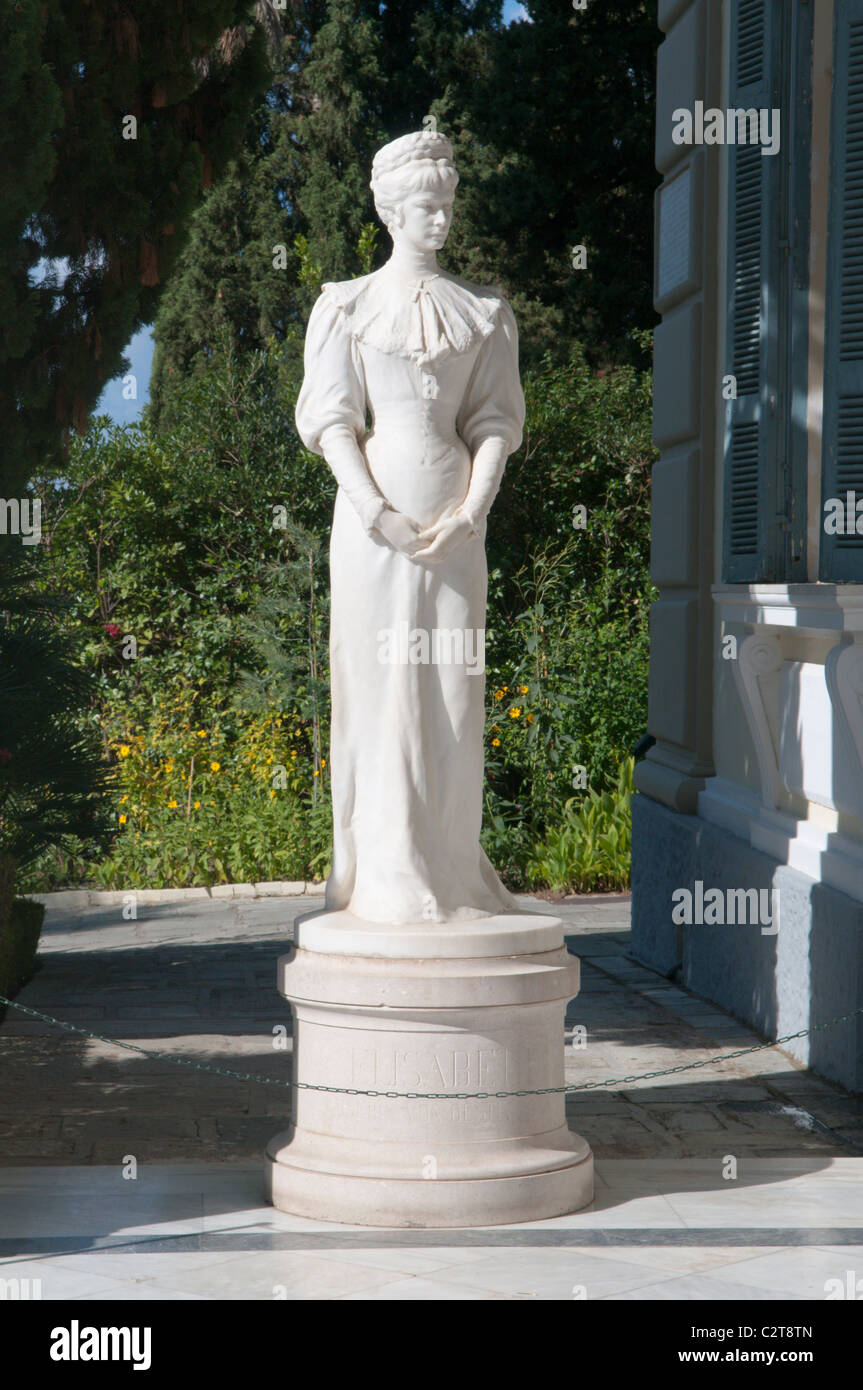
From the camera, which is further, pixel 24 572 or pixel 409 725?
pixel 24 572

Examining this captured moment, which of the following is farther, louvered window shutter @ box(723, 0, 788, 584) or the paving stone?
louvered window shutter @ box(723, 0, 788, 584)

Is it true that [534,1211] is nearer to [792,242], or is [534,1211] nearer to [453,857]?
[453,857]

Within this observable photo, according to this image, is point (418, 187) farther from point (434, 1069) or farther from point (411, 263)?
point (434, 1069)

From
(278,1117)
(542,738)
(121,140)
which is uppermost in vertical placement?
(121,140)

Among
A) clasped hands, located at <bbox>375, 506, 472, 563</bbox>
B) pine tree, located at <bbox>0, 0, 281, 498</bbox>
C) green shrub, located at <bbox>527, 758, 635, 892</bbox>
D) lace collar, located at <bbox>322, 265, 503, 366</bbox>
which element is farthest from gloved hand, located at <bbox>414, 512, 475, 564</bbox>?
green shrub, located at <bbox>527, 758, 635, 892</bbox>

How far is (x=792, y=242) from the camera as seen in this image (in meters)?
6.49

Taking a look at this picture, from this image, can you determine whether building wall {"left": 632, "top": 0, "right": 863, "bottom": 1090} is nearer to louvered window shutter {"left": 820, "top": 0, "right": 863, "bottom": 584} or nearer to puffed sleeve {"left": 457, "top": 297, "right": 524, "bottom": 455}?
louvered window shutter {"left": 820, "top": 0, "right": 863, "bottom": 584}

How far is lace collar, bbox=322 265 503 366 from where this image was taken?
4.54 metres

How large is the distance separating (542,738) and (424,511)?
6641 millimetres

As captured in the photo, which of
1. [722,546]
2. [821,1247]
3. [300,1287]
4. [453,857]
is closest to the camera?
[300,1287]

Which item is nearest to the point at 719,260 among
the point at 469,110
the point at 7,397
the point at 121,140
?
the point at 121,140

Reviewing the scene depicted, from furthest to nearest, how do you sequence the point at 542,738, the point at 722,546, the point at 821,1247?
the point at 542,738 → the point at 722,546 → the point at 821,1247

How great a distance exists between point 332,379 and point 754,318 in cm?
291

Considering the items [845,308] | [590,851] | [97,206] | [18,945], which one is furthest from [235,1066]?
[590,851]
